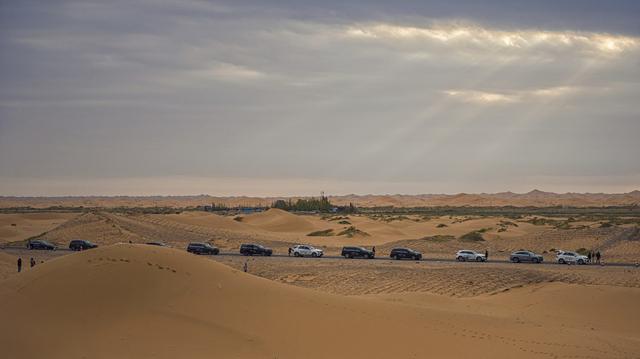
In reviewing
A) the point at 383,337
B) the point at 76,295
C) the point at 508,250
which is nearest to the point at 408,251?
the point at 508,250

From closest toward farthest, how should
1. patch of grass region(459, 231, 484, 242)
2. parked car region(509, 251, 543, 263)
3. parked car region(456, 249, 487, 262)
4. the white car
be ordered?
the white car < parked car region(509, 251, 543, 263) < parked car region(456, 249, 487, 262) < patch of grass region(459, 231, 484, 242)

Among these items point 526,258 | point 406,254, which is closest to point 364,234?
point 406,254

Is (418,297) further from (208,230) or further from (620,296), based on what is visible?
(208,230)

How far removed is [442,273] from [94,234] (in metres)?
42.3

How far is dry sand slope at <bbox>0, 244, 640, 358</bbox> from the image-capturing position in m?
22.6

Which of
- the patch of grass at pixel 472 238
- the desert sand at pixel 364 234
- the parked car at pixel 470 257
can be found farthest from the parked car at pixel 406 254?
the patch of grass at pixel 472 238

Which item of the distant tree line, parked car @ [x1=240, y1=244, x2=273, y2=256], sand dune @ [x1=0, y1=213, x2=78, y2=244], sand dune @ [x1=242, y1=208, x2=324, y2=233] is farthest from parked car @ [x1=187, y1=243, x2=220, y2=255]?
the distant tree line

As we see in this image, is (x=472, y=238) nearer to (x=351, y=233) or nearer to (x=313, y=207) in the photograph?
(x=351, y=233)

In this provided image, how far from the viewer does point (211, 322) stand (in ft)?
78.9

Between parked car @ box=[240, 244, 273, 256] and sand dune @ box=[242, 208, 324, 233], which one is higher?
sand dune @ box=[242, 208, 324, 233]

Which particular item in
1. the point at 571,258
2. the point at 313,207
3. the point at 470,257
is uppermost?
the point at 313,207

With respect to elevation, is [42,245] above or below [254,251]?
below

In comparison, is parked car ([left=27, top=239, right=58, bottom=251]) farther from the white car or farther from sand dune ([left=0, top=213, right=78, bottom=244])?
the white car

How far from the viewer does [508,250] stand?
235 feet
